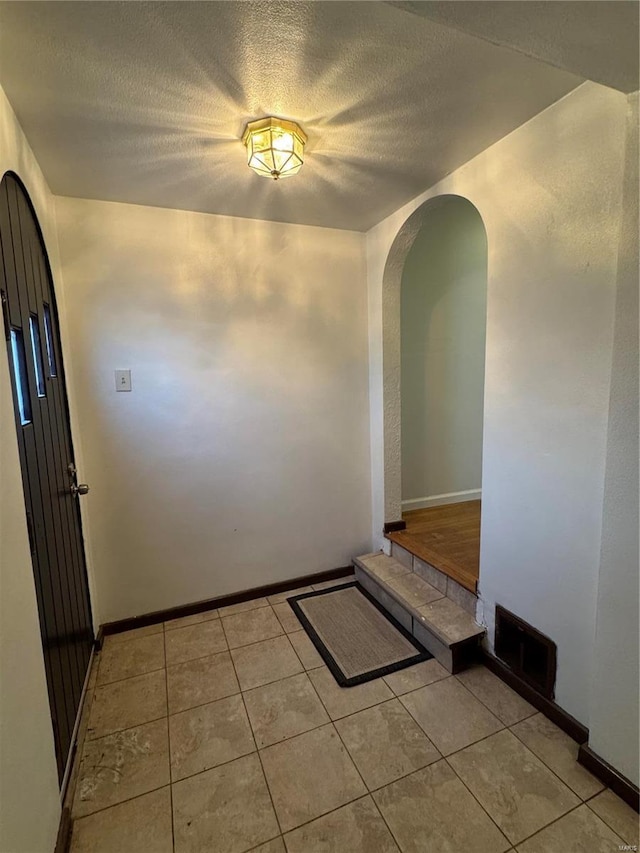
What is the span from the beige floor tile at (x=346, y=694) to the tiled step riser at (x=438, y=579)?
57 centimetres

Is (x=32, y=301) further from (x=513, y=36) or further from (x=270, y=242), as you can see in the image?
(x=513, y=36)

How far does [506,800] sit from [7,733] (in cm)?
145

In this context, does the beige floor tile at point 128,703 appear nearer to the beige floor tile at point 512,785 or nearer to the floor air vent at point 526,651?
the beige floor tile at point 512,785

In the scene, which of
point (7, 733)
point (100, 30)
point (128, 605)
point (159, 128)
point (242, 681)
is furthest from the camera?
point (128, 605)

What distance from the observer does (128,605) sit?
2211mm

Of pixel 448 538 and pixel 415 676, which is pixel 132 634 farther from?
pixel 448 538

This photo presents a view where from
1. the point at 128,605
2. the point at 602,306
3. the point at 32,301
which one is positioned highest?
the point at 32,301

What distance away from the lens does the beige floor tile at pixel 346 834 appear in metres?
1.15

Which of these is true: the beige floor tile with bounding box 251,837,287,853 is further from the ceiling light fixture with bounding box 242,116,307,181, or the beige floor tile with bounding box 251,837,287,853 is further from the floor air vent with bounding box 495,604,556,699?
the ceiling light fixture with bounding box 242,116,307,181

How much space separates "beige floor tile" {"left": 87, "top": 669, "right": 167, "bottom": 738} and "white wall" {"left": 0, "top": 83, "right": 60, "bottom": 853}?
1.49 ft

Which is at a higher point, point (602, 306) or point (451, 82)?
point (451, 82)

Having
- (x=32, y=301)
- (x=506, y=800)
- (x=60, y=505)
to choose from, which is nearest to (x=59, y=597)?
(x=60, y=505)

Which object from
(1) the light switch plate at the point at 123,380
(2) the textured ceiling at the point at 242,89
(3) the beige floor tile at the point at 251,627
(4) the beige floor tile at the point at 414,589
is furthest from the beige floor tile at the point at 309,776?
(2) the textured ceiling at the point at 242,89

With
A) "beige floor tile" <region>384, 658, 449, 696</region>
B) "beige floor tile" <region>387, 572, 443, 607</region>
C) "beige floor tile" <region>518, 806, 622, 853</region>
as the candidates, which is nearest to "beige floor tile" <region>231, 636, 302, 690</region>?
"beige floor tile" <region>384, 658, 449, 696</region>
